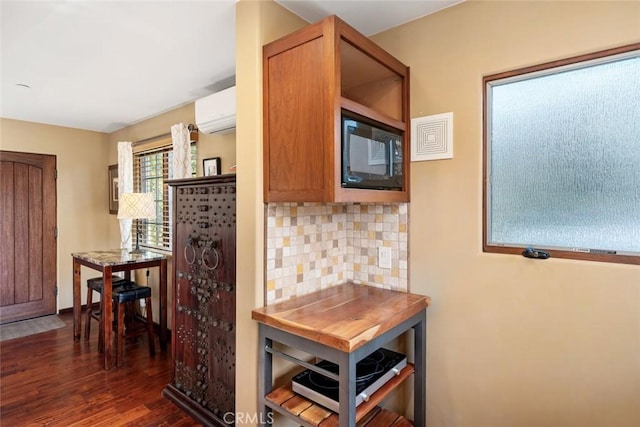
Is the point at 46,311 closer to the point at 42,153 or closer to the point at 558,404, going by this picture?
the point at 42,153

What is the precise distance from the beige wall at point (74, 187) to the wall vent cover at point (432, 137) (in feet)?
14.5

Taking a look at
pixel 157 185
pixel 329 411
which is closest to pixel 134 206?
pixel 157 185

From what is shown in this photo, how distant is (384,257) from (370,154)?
27.1 inches

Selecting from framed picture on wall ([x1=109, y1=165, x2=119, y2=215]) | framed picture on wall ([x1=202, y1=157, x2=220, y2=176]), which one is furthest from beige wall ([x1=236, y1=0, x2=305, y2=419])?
framed picture on wall ([x1=109, y1=165, x2=119, y2=215])

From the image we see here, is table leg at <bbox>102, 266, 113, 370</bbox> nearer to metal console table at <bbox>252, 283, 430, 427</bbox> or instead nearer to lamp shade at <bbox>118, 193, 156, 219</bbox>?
lamp shade at <bbox>118, 193, 156, 219</bbox>

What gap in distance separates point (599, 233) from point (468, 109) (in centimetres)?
78

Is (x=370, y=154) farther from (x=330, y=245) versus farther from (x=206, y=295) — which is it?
(x=206, y=295)

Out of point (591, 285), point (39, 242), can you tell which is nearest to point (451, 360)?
point (591, 285)

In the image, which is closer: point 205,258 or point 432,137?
point 432,137

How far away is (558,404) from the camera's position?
148 cm

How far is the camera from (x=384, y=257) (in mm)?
1992

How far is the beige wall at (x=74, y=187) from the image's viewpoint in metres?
4.13

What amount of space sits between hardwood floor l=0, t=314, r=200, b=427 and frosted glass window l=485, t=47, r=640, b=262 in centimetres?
229

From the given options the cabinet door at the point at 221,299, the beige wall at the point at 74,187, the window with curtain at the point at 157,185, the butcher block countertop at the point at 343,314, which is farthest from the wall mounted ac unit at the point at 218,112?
the beige wall at the point at 74,187
